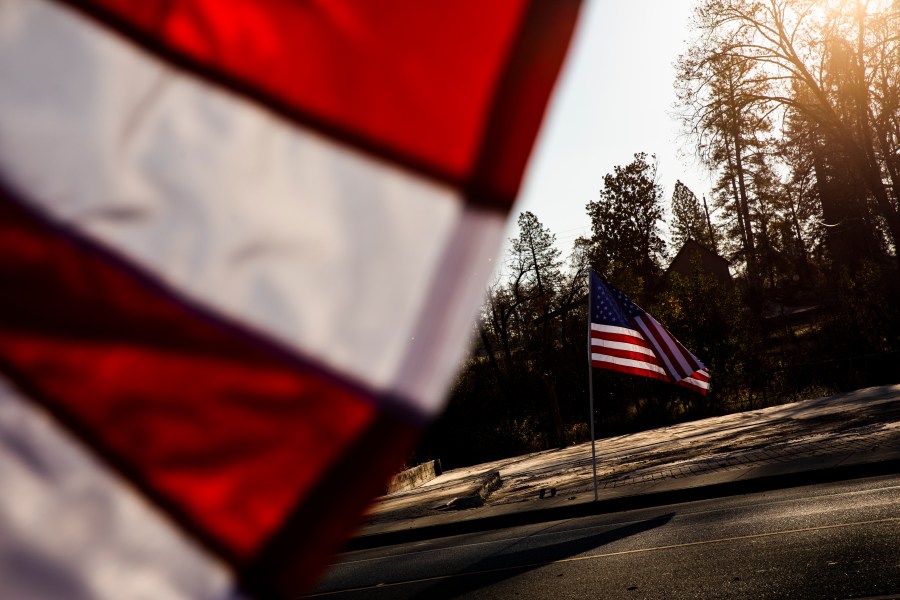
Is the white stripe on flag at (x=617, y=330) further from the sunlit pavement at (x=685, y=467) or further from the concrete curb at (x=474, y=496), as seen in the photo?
the concrete curb at (x=474, y=496)

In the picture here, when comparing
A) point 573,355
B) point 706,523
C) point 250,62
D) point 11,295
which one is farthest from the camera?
point 573,355

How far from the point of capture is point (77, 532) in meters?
0.74

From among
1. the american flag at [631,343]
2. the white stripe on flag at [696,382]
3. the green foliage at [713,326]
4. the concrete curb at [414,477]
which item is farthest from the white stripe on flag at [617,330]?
the green foliage at [713,326]

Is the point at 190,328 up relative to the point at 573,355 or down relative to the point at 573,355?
down

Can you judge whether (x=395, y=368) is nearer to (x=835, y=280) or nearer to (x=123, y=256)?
(x=123, y=256)

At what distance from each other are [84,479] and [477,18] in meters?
0.66

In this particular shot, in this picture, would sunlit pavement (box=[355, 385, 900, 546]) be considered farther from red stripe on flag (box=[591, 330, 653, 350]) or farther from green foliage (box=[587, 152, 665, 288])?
green foliage (box=[587, 152, 665, 288])

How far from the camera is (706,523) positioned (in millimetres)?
8688

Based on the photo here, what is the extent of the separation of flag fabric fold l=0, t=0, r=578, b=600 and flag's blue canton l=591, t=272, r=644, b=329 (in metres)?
9.84

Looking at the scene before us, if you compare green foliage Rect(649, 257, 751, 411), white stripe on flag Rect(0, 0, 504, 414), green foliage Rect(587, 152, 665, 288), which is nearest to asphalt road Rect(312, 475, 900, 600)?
white stripe on flag Rect(0, 0, 504, 414)

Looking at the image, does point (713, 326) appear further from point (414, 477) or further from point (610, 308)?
point (610, 308)

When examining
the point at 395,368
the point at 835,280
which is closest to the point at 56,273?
the point at 395,368

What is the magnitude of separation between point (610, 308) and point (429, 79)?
9.89 m

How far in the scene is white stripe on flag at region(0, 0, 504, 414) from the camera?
761mm
